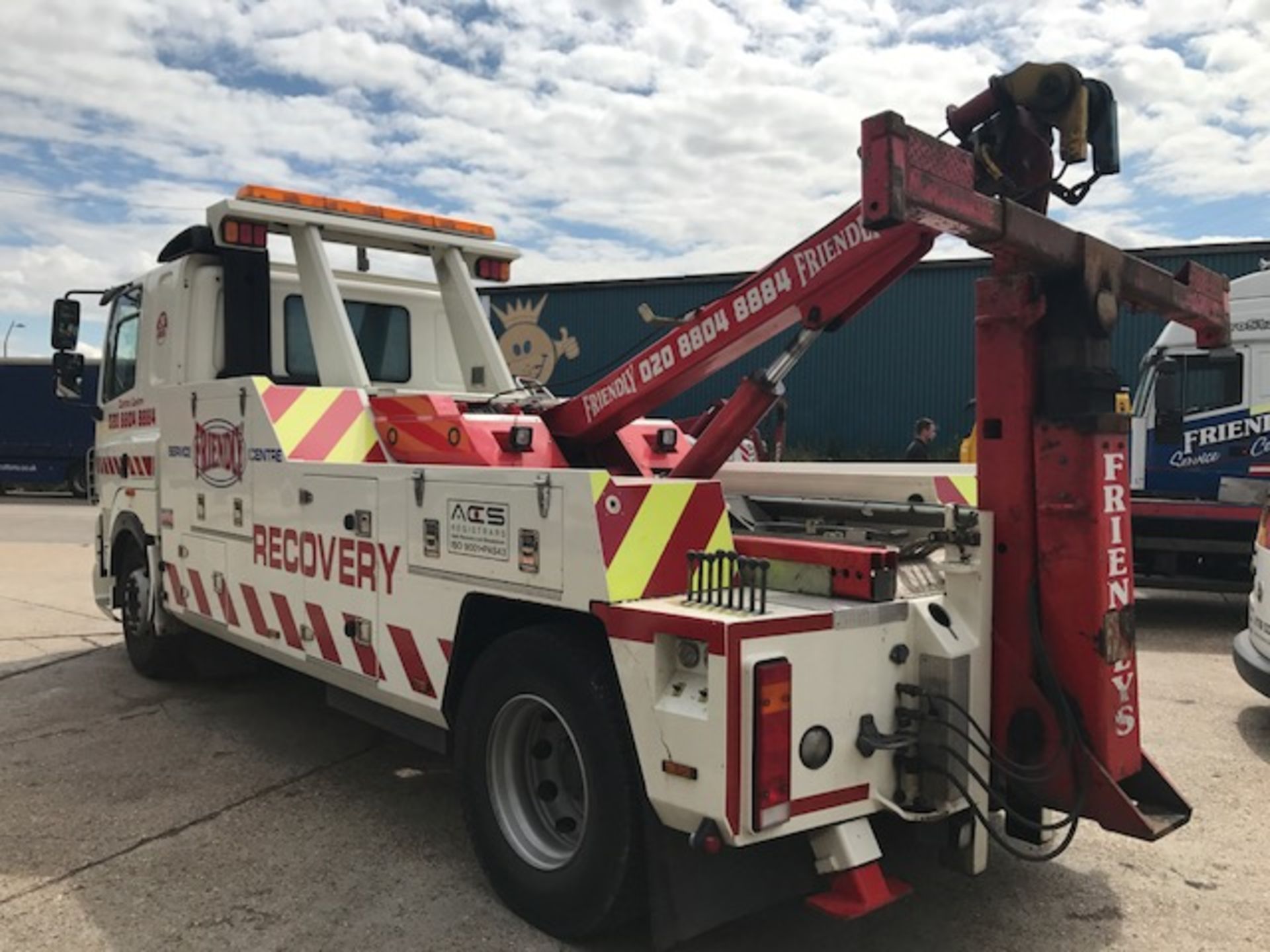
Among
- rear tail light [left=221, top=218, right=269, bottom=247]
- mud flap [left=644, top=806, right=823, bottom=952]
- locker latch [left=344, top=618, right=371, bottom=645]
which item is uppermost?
rear tail light [left=221, top=218, right=269, bottom=247]

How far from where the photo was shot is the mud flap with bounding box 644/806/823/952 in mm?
2936

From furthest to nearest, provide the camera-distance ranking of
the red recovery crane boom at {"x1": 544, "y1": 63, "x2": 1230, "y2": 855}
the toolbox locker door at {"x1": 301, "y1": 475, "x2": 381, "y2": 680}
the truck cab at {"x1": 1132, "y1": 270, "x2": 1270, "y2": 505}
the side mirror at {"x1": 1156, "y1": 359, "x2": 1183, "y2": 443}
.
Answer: the side mirror at {"x1": 1156, "y1": 359, "x2": 1183, "y2": 443}, the truck cab at {"x1": 1132, "y1": 270, "x2": 1270, "y2": 505}, the toolbox locker door at {"x1": 301, "y1": 475, "x2": 381, "y2": 680}, the red recovery crane boom at {"x1": 544, "y1": 63, "x2": 1230, "y2": 855}

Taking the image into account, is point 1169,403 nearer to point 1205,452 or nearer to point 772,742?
point 1205,452

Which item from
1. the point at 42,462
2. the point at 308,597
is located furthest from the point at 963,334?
the point at 42,462

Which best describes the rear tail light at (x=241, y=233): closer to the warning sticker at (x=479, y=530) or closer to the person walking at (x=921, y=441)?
the warning sticker at (x=479, y=530)

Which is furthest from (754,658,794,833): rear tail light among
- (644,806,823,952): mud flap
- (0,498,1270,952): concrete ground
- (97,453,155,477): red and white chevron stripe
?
(97,453,155,477): red and white chevron stripe

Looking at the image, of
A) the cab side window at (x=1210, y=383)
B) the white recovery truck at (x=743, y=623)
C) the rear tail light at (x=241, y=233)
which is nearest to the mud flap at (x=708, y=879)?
the white recovery truck at (x=743, y=623)

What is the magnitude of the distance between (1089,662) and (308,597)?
124 inches

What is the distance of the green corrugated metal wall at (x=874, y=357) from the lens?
19469mm

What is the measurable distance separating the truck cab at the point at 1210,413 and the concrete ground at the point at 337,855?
4.09 meters

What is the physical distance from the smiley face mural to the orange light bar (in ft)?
56.3

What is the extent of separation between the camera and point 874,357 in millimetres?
20453

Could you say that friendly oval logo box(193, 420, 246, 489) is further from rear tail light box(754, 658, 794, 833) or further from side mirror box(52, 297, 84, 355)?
rear tail light box(754, 658, 794, 833)

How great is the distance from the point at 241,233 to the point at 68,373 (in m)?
2.75
